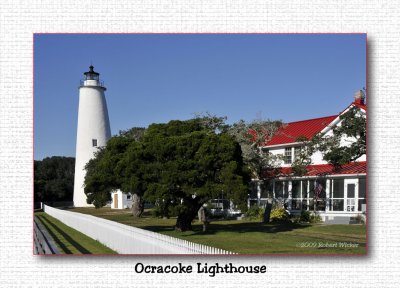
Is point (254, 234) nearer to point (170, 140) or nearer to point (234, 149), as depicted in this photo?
point (234, 149)

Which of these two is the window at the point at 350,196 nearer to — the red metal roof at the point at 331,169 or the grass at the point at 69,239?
the red metal roof at the point at 331,169

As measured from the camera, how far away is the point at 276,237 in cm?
1265

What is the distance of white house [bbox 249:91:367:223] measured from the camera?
51.1ft

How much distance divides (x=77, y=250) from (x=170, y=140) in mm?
3753

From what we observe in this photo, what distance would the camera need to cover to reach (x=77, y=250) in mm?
9766

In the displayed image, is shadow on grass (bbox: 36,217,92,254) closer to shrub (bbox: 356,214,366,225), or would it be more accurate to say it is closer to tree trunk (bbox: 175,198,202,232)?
tree trunk (bbox: 175,198,202,232)

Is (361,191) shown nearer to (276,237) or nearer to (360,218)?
(360,218)

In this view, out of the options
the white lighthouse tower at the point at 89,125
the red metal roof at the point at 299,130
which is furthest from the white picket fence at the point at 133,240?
the red metal roof at the point at 299,130

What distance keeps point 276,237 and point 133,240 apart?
15.0 ft

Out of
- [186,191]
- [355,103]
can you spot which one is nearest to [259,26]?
[355,103]

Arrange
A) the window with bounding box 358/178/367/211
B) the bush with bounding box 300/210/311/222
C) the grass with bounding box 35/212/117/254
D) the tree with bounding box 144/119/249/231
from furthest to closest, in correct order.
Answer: the bush with bounding box 300/210/311/222 → the window with bounding box 358/178/367/211 → the tree with bounding box 144/119/249/231 → the grass with bounding box 35/212/117/254

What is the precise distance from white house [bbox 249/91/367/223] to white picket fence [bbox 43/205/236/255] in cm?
641

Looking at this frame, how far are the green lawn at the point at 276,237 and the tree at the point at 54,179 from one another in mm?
809

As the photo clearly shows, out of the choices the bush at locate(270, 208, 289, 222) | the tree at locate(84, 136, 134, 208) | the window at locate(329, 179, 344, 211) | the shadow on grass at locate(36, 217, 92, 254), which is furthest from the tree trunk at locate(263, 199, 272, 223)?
the shadow on grass at locate(36, 217, 92, 254)
